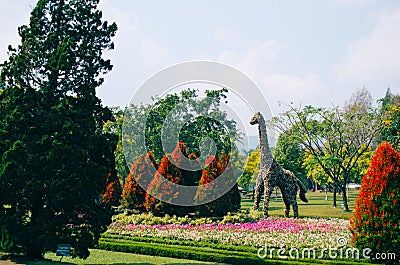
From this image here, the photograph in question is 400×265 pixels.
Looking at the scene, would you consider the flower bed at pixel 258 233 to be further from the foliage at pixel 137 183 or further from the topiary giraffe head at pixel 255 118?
the foliage at pixel 137 183

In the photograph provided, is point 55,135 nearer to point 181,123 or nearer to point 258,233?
point 258,233

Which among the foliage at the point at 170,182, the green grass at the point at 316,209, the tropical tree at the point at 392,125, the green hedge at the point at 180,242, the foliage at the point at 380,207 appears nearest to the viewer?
the foliage at the point at 380,207

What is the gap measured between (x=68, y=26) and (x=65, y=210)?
5.02 metres

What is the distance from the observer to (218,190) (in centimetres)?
2219

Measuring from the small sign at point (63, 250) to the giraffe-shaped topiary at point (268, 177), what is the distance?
37.6 feet

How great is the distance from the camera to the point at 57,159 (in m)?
11.2

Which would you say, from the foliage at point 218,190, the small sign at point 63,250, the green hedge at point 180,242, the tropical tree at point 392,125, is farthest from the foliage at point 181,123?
the small sign at point 63,250

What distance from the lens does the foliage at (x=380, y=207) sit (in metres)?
11.9

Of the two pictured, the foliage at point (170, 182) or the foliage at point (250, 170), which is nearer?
the foliage at point (170, 182)

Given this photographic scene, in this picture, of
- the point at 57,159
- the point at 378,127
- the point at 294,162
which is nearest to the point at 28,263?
the point at 57,159

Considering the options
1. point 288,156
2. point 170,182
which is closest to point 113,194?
point 170,182

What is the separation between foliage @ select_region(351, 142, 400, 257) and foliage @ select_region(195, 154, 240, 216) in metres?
9.90

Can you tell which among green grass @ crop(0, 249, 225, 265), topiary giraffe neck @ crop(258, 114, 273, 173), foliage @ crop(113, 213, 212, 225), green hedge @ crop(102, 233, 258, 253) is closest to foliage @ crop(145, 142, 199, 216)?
foliage @ crop(113, 213, 212, 225)

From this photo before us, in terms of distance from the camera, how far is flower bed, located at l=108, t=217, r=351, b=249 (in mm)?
14797
